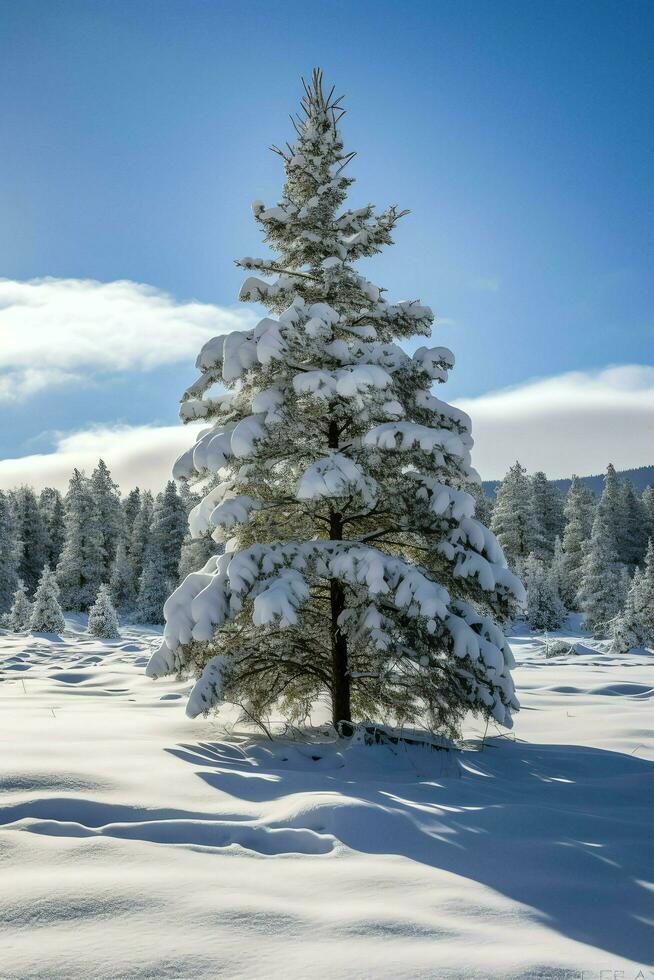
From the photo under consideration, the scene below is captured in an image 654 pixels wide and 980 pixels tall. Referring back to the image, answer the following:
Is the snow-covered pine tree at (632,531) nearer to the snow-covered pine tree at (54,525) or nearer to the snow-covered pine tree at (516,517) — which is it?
the snow-covered pine tree at (516,517)

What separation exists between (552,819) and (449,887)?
152 centimetres

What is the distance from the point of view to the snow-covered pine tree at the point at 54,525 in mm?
58344

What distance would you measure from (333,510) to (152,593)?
124 ft

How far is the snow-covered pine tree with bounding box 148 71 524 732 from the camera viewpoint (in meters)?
5.86

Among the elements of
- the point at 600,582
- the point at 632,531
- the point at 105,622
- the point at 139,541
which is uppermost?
the point at 139,541

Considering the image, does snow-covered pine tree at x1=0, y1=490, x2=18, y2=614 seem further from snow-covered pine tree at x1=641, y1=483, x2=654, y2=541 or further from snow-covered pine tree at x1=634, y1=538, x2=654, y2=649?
snow-covered pine tree at x1=641, y1=483, x2=654, y2=541

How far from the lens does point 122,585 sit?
4888 centimetres

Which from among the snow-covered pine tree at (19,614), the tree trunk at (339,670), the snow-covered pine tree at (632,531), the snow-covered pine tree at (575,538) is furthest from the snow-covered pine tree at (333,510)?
the snow-covered pine tree at (632,531)

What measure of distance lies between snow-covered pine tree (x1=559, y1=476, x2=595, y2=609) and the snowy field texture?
4064cm

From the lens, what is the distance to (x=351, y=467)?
5887 millimetres

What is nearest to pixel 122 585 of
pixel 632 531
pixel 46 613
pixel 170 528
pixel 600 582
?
pixel 170 528

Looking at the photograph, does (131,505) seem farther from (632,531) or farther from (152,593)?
(632,531)

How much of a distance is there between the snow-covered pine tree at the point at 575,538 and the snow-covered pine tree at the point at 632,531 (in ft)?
18.1

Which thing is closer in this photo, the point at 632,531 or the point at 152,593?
the point at 152,593
